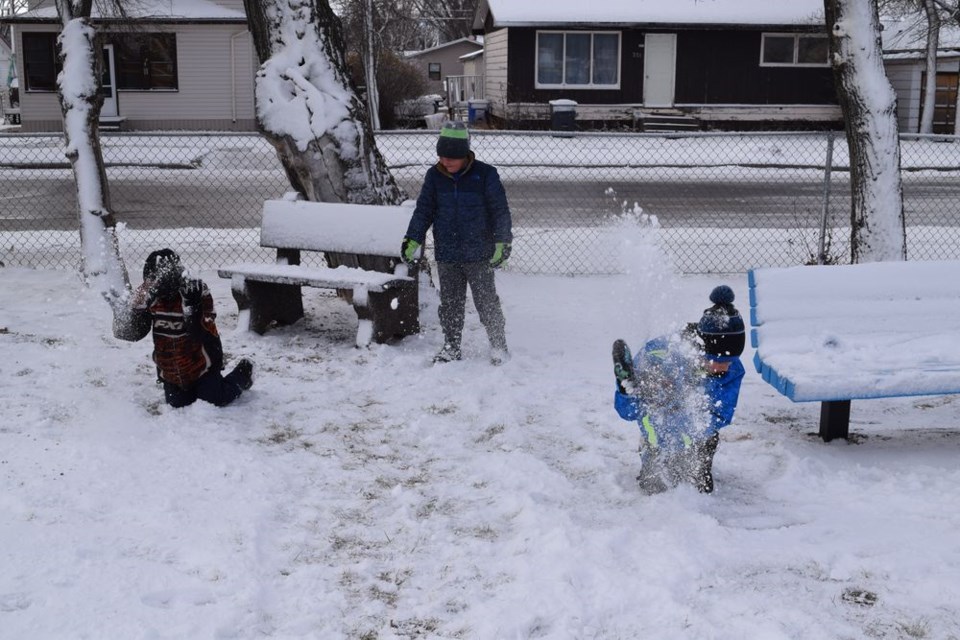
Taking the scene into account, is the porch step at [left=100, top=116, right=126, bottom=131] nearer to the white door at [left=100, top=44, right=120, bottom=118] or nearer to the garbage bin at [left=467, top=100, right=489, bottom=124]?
the white door at [left=100, top=44, right=120, bottom=118]

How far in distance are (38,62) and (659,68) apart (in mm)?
18486

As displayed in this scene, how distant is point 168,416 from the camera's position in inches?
211

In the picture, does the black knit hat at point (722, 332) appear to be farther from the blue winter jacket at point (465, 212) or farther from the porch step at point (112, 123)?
the porch step at point (112, 123)

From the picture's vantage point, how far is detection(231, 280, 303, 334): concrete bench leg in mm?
7184

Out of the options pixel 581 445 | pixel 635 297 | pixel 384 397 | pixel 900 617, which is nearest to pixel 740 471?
pixel 581 445

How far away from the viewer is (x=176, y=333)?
5418mm

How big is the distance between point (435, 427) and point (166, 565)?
198 centimetres

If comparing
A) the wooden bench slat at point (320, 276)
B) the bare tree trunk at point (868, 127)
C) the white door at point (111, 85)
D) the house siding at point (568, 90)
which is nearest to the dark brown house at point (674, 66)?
the house siding at point (568, 90)

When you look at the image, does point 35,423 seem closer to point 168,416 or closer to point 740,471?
point 168,416

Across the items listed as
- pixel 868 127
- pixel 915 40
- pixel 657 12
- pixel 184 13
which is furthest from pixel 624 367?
pixel 915 40

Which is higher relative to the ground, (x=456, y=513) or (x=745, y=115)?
(x=745, y=115)

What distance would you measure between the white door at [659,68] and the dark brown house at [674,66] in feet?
0.10

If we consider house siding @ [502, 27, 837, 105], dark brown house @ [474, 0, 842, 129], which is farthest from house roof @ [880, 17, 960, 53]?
house siding @ [502, 27, 837, 105]

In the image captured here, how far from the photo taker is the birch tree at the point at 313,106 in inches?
303
